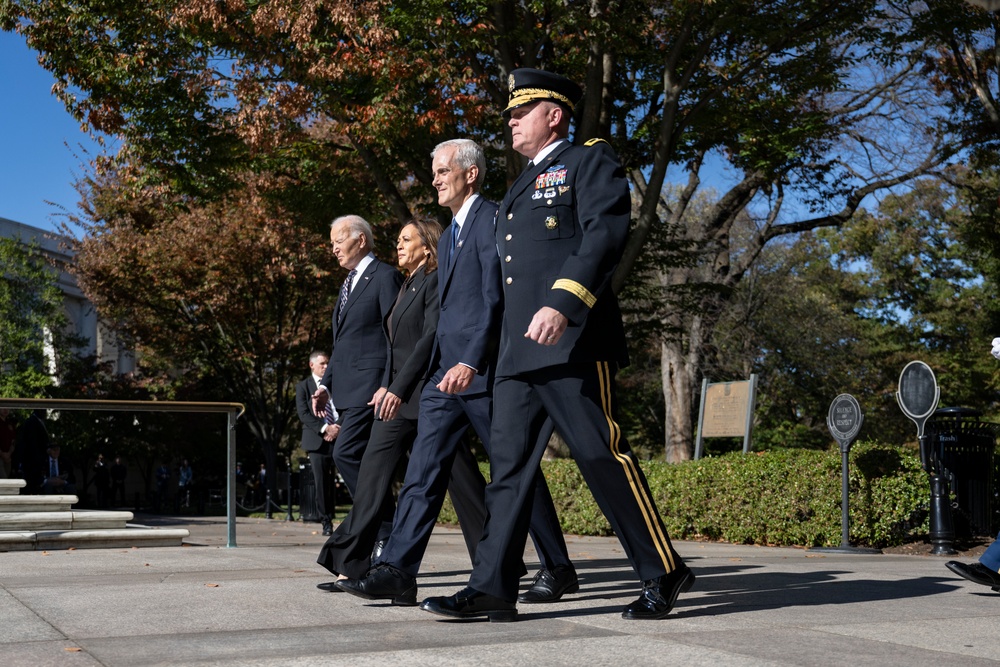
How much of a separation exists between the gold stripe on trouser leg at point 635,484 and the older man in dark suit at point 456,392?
1.54 ft

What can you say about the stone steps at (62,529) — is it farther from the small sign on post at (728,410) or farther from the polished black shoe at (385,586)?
the small sign on post at (728,410)

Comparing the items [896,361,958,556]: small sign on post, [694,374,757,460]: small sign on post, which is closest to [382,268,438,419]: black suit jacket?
[896,361,958,556]: small sign on post

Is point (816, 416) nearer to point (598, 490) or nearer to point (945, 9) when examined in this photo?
point (945, 9)

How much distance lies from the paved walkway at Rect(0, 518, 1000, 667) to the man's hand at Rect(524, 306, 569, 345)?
103 centimetres

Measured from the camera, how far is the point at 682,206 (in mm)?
24312

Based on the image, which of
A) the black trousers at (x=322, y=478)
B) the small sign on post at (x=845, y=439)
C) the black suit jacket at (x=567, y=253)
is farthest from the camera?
the black trousers at (x=322, y=478)

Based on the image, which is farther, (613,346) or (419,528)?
(419,528)

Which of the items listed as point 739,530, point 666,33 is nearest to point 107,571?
point 739,530

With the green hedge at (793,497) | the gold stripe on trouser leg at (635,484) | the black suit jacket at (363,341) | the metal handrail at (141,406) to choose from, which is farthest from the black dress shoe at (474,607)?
the green hedge at (793,497)

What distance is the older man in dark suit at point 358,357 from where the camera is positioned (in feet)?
19.5

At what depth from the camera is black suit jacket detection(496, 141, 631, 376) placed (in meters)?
4.34

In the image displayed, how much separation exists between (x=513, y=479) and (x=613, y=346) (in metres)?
0.63

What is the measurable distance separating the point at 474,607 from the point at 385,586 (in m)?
0.58

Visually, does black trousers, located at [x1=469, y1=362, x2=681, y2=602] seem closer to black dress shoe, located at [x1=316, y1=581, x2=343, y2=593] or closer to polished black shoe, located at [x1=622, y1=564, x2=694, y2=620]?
polished black shoe, located at [x1=622, y1=564, x2=694, y2=620]
